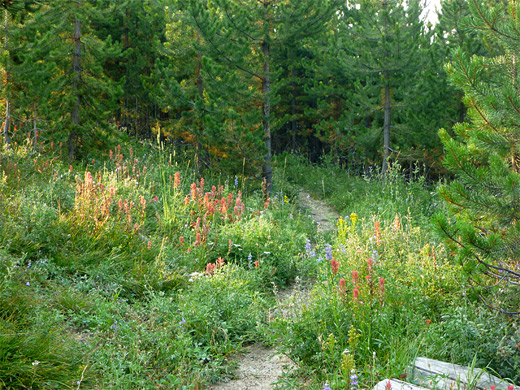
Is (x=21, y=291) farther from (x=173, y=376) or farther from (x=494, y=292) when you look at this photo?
(x=494, y=292)

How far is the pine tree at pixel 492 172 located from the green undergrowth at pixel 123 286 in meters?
1.92

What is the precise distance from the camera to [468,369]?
3.22 meters

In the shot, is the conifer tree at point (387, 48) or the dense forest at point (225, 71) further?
the conifer tree at point (387, 48)

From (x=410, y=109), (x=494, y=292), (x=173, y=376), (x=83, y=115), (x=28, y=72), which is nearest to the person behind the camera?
(x=173, y=376)

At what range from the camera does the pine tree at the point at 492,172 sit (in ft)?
11.8

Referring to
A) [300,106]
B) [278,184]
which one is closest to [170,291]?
[278,184]

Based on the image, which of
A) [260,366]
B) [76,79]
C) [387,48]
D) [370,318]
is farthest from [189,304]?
[387,48]

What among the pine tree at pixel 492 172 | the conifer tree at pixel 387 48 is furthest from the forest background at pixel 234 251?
the conifer tree at pixel 387 48

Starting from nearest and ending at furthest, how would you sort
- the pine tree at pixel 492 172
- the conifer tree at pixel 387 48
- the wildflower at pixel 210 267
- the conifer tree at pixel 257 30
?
the pine tree at pixel 492 172
the wildflower at pixel 210 267
the conifer tree at pixel 257 30
the conifer tree at pixel 387 48

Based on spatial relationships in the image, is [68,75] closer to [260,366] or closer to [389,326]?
[260,366]

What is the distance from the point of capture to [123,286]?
5.11 meters

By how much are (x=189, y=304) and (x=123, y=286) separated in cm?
99

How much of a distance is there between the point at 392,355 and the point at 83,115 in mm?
10011

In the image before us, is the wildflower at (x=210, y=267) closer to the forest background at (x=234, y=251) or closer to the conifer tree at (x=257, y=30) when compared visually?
the forest background at (x=234, y=251)
